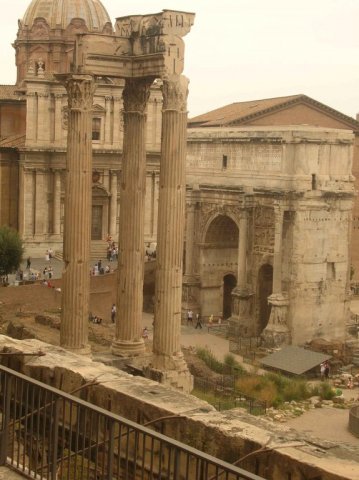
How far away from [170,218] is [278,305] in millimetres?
18631

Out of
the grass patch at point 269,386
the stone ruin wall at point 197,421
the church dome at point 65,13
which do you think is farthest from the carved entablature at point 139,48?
the church dome at point 65,13

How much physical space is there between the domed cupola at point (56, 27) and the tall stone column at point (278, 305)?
1830cm

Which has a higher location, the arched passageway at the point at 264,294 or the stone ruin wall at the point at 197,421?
the stone ruin wall at the point at 197,421

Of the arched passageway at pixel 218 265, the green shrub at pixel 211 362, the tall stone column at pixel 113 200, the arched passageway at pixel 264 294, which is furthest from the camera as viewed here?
the tall stone column at pixel 113 200

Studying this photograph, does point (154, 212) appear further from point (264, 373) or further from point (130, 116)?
point (130, 116)

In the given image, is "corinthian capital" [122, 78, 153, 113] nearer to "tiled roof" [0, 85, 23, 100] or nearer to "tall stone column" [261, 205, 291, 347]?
"tall stone column" [261, 205, 291, 347]

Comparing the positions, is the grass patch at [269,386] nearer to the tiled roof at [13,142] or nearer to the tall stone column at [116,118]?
the tall stone column at [116,118]

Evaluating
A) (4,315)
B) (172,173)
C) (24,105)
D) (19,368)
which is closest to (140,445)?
(19,368)

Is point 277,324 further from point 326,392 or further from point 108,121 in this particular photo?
point 108,121

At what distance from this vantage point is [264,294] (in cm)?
3597

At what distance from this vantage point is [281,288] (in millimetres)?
33594

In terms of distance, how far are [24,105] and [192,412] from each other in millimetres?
37661

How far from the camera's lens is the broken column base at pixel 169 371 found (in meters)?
15.2

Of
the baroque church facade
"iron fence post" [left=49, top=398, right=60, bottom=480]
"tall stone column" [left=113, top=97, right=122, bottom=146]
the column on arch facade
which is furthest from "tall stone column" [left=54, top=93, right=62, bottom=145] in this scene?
"iron fence post" [left=49, top=398, right=60, bottom=480]
